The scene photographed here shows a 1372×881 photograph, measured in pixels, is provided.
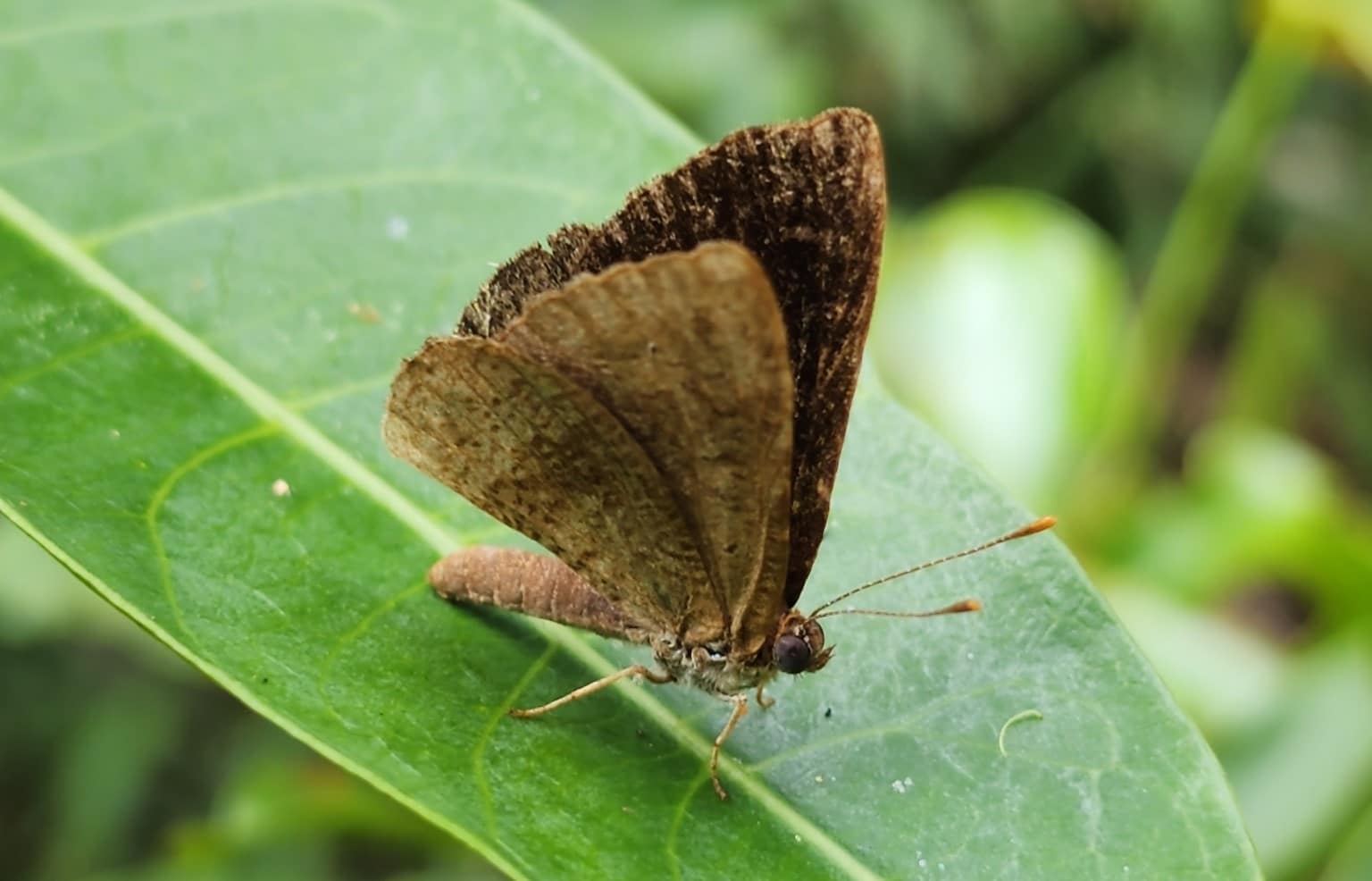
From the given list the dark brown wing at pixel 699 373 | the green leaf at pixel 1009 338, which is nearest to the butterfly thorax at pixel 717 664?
the dark brown wing at pixel 699 373

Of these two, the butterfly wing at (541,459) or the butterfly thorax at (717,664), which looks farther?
the butterfly thorax at (717,664)

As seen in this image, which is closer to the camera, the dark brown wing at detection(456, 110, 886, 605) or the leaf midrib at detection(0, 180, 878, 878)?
the dark brown wing at detection(456, 110, 886, 605)

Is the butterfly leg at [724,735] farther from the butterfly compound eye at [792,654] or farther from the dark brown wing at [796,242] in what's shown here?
the dark brown wing at [796,242]

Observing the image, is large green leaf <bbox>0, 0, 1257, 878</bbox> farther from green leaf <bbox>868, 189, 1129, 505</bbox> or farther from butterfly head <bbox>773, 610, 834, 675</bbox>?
green leaf <bbox>868, 189, 1129, 505</bbox>

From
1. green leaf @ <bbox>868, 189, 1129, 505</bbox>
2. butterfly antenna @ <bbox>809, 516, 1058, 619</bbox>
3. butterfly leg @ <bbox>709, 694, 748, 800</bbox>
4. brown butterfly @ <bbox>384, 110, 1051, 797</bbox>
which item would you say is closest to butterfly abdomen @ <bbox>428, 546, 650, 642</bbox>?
brown butterfly @ <bbox>384, 110, 1051, 797</bbox>

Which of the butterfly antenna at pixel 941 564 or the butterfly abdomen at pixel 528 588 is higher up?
the butterfly antenna at pixel 941 564

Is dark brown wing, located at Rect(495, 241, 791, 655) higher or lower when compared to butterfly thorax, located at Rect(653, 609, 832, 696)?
higher

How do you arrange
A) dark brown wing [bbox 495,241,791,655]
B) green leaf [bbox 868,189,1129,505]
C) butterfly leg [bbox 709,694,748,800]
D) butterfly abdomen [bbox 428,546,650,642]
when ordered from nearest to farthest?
1. dark brown wing [bbox 495,241,791,655]
2. butterfly leg [bbox 709,694,748,800]
3. butterfly abdomen [bbox 428,546,650,642]
4. green leaf [bbox 868,189,1129,505]

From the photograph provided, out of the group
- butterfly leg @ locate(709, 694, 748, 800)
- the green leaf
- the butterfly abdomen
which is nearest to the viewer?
butterfly leg @ locate(709, 694, 748, 800)

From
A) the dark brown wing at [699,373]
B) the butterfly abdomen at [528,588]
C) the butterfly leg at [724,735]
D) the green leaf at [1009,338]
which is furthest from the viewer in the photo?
the green leaf at [1009,338]
